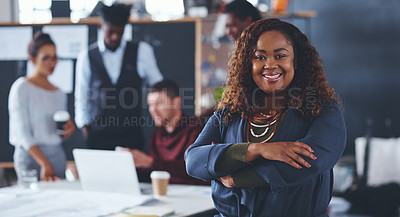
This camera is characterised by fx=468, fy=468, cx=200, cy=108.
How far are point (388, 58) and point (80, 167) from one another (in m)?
3.36

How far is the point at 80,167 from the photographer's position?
2361 mm

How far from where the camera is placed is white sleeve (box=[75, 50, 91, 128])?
4148mm

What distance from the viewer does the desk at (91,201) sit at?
1.96 metres

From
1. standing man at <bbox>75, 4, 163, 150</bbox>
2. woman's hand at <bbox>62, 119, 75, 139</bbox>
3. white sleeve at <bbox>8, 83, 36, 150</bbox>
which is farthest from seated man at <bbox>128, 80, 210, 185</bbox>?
white sleeve at <bbox>8, 83, 36, 150</bbox>

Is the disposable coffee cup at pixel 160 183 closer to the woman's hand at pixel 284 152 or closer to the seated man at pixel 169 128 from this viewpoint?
the seated man at pixel 169 128

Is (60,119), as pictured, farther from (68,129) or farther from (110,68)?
(110,68)

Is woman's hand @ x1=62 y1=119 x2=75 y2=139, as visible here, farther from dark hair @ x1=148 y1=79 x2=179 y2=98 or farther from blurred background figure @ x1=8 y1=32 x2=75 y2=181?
dark hair @ x1=148 y1=79 x2=179 y2=98

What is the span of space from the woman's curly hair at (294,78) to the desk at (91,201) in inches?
28.2

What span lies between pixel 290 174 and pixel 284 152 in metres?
0.06

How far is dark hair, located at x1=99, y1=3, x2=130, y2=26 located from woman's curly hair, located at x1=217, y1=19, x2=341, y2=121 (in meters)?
2.72

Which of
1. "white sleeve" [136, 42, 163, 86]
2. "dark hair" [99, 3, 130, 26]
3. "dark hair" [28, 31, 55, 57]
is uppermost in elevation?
"dark hair" [99, 3, 130, 26]

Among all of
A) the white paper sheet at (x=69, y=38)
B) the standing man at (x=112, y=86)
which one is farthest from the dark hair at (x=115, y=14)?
the white paper sheet at (x=69, y=38)

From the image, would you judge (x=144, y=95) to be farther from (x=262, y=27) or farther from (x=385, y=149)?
(x=262, y=27)

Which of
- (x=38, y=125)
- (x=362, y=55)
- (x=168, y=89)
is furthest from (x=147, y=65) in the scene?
(x=362, y=55)
